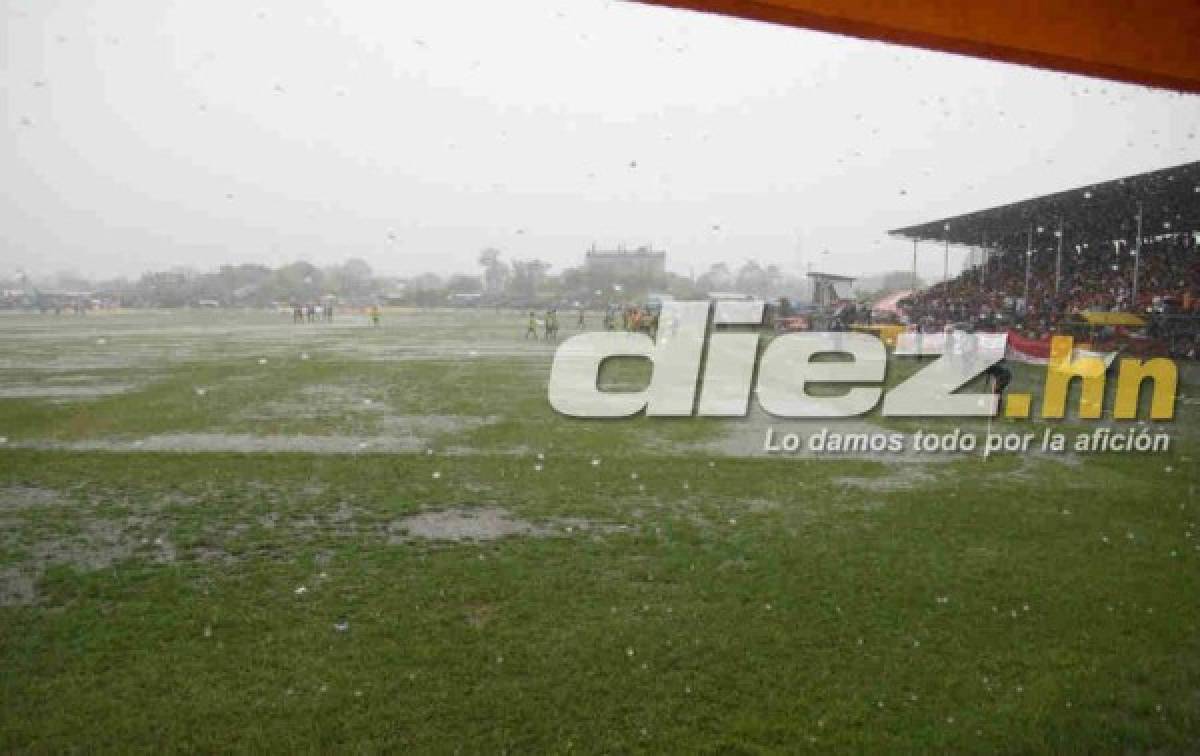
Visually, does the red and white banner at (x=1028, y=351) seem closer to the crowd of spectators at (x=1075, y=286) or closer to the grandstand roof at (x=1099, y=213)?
the crowd of spectators at (x=1075, y=286)

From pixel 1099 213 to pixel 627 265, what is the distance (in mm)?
65874

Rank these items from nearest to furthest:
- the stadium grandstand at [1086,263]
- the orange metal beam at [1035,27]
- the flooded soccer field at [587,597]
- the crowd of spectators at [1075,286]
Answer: the orange metal beam at [1035,27]
the flooded soccer field at [587,597]
the stadium grandstand at [1086,263]
the crowd of spectators at [1075,286]

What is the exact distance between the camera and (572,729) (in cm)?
358

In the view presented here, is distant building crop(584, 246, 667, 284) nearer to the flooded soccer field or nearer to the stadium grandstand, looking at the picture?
the stadium grandstand

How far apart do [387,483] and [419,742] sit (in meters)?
5.05

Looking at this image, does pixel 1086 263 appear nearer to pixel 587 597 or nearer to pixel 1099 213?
pixel 1099 213

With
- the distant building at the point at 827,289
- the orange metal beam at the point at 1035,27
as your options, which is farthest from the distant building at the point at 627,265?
the orange metal beam at the point at 1035,27

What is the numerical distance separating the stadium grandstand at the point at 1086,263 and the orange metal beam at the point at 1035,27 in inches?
881

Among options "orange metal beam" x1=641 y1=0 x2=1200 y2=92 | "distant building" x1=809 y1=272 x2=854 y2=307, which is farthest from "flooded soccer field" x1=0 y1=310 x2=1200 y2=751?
"distant building" x1=809 y1=272 x2=854 y2=307

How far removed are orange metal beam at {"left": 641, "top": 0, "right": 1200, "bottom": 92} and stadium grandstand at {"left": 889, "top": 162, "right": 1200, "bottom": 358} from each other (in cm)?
2238

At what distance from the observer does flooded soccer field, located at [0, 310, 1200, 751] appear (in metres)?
3.66

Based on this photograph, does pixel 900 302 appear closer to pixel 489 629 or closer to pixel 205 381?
pixel 205 381

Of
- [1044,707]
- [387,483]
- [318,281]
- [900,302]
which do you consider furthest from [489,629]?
[318,281]

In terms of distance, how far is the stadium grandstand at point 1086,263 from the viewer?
22.4 meters
